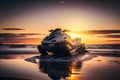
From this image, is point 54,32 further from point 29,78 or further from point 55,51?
point 29,78

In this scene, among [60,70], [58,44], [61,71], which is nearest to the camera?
[61,71]

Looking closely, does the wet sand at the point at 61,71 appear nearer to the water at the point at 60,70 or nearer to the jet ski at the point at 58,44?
the water at the point at 60,70

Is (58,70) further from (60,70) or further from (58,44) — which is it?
(58,44)

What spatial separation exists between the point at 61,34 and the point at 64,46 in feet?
5.54

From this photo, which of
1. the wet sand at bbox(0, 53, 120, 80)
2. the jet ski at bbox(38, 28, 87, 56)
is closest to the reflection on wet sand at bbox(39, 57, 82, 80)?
the wet sand at bbox(0, 53, 120, 80)

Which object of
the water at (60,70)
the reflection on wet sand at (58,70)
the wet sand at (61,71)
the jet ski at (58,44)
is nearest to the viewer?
the wet sand at (61,71)

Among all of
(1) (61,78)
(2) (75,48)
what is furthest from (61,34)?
(1) (61,78)

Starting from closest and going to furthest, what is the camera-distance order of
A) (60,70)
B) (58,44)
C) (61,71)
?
(61,71)
(60,70)
(58,44)

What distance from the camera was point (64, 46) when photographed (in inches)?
1003

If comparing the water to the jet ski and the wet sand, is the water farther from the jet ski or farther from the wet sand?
the jet ski

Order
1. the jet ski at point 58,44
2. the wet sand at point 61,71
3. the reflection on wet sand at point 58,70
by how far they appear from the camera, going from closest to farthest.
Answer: the wet sand at point 61,71 < the reflection on wet sand at point 58,70 < the jet ski at point 58,44

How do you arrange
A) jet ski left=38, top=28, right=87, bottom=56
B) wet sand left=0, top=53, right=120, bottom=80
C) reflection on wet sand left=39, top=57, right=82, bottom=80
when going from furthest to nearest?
jet ski left=38, top=28, right=87, bottom=56
reflection on wet sand left=39, top=57, right=82, bottom=80
wet sand left=0, top=53, right=120, bottom=80

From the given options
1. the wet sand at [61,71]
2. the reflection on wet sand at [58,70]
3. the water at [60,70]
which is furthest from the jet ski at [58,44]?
the reflection on wet sand at [58,70]

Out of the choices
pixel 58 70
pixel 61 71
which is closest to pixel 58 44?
pixel 58 70
